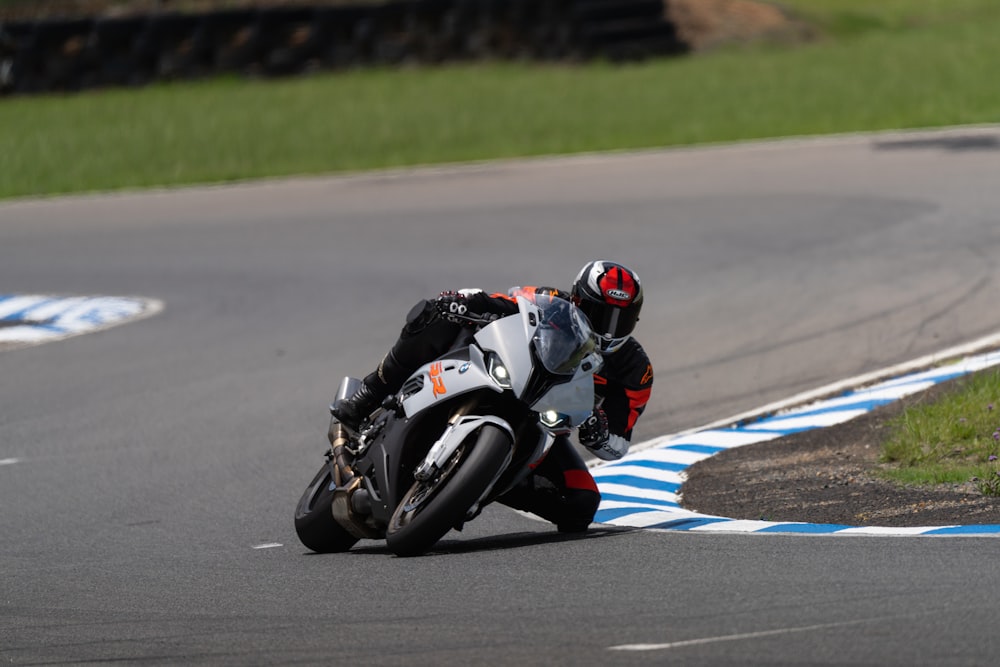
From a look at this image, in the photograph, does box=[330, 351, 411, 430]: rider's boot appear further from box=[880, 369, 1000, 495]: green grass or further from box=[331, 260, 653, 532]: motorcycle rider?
box=[880, 369, 1000, 495]: green grass

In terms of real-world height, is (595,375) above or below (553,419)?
below

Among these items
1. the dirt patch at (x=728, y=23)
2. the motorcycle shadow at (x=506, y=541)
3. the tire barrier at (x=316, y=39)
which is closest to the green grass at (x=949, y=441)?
the motorcycle shadow at (x=506, y=541)

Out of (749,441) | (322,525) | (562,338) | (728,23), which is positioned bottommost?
(728,23)

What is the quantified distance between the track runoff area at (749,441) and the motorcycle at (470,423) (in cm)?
97

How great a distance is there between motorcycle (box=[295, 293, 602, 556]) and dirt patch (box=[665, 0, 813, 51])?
76.2ft

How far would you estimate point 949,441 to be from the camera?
8523 mm

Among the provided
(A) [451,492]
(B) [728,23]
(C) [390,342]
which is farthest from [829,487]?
(B) [728,23]

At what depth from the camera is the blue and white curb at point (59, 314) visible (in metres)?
14.0

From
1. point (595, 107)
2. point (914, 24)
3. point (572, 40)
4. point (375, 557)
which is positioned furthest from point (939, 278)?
point (914, 24)

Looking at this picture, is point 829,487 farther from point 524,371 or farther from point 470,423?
point 470,423

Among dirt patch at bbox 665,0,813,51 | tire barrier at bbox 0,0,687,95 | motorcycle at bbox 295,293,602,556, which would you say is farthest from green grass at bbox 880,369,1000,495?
dirt patch at bbox 665,0,813,51

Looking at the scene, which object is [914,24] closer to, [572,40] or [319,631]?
[572,40]

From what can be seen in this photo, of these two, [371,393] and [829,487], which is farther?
[829,487]

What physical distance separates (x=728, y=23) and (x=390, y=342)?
19.1 metres
